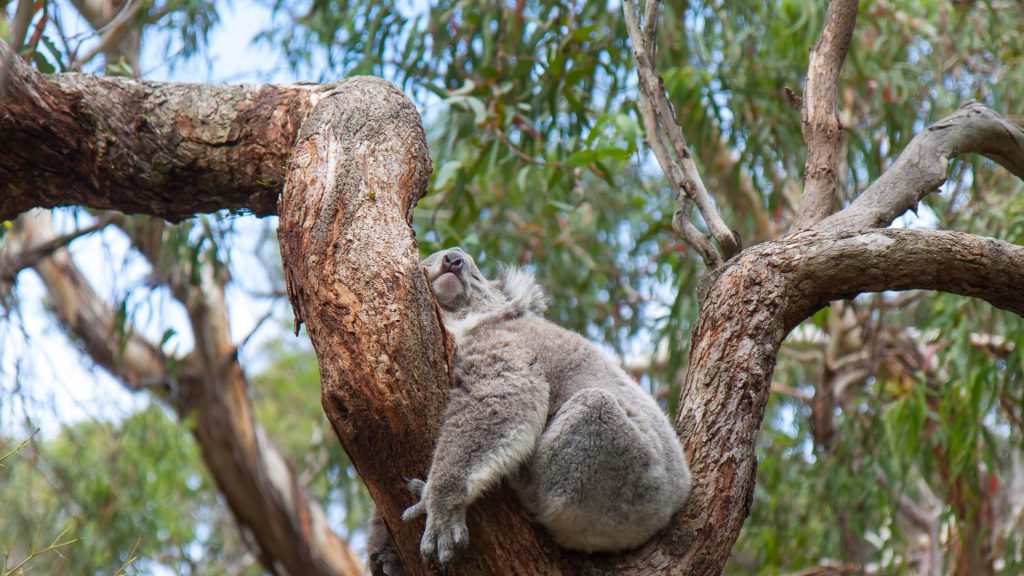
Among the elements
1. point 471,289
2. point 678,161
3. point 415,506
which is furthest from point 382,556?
point 678,161

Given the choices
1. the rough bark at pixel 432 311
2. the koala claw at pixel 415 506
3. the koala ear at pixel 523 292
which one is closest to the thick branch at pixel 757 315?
the rough bark at pixel 432 311

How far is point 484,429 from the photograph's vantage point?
6.86 feet

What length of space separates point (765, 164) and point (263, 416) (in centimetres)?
755

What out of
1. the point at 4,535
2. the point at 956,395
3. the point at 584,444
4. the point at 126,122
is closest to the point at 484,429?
the point at 584,444

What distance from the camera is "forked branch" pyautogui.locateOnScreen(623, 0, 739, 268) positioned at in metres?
2.75

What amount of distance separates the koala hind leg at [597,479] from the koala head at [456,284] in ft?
2.37

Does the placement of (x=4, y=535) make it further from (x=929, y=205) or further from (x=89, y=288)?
(x=929, y=205)

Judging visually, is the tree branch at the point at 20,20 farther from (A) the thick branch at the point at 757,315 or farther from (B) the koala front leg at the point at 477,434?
(A) the thick branch at the point at 757,315

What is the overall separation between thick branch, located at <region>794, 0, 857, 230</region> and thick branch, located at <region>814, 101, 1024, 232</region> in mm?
151

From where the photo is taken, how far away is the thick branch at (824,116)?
8.82ft

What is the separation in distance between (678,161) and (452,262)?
0.77 metres

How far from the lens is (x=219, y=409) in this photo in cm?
612

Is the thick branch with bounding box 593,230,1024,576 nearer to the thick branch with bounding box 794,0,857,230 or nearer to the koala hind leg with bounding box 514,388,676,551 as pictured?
the koala hind leg with bounding box 514,388,676,551

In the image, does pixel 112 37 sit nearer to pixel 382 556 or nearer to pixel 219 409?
pixel 219 409
